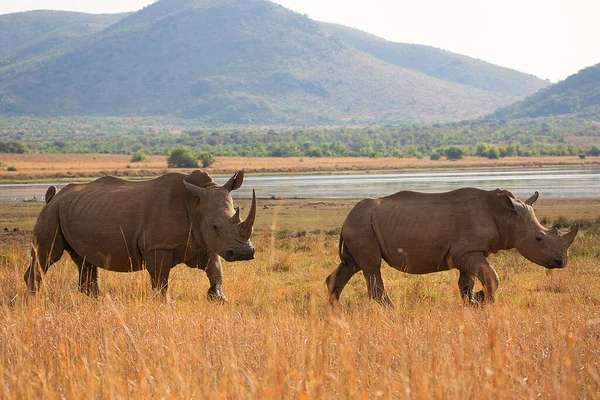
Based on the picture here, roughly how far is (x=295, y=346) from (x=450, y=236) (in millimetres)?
3528

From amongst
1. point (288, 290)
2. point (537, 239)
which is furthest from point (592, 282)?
point (288, 290)

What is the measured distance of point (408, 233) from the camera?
9.50m

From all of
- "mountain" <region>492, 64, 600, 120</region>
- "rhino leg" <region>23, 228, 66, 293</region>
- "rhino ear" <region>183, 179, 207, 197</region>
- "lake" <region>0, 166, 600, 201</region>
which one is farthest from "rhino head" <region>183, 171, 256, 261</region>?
"mountain" <region>492, 64, 600, 120</region>

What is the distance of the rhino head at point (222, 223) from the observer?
8555 millimetres

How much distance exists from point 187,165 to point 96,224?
61810 millimetres

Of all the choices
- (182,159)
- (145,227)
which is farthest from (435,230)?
(182,159)

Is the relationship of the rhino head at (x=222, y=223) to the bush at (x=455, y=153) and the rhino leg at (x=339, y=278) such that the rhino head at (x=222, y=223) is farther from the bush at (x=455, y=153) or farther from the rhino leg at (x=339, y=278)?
the bush at (x=455, y=153)

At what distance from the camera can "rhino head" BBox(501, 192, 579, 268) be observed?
9305 mm

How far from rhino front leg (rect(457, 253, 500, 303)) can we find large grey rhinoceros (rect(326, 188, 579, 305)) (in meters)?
0.01

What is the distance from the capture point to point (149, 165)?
71000mm

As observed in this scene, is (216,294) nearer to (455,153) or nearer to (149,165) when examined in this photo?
(149,165)

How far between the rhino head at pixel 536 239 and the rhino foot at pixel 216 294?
10.4 ft

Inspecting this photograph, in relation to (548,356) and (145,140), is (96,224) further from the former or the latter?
(145,140)

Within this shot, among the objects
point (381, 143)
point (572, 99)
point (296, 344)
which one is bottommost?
point (381, 143)
